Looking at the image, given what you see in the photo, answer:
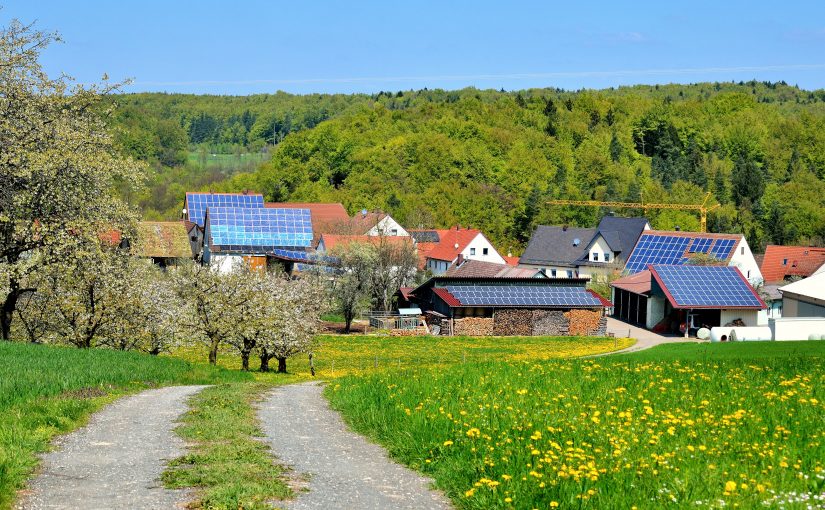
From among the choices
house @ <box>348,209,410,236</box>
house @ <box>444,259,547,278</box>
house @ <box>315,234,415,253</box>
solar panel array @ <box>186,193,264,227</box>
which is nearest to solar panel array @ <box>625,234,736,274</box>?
house @ <box>444,259,547,278</box>

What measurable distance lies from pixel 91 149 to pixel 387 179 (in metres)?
118

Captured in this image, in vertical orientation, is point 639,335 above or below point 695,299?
below

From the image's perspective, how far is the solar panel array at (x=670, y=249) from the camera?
85.1m

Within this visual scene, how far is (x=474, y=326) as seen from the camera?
67.2m

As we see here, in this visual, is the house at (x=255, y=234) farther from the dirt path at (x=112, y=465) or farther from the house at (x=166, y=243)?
the dirt path at (x=112, y=465)

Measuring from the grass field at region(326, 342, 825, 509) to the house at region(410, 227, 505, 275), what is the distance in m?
76.1

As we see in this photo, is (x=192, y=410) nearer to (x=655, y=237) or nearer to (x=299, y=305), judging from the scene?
(x=299, y=305)

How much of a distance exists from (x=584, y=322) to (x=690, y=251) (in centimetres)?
2319

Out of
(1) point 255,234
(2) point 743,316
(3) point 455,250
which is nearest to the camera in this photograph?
(2) point 743,316

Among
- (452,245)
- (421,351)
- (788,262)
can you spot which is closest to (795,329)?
(421,351)

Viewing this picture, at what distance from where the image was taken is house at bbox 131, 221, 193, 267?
84125 millimetres

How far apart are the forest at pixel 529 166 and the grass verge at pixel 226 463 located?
10910 cm

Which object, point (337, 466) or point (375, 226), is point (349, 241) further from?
point (337, 466)

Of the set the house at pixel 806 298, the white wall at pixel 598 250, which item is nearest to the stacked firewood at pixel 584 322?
the house at pixel 806 298
